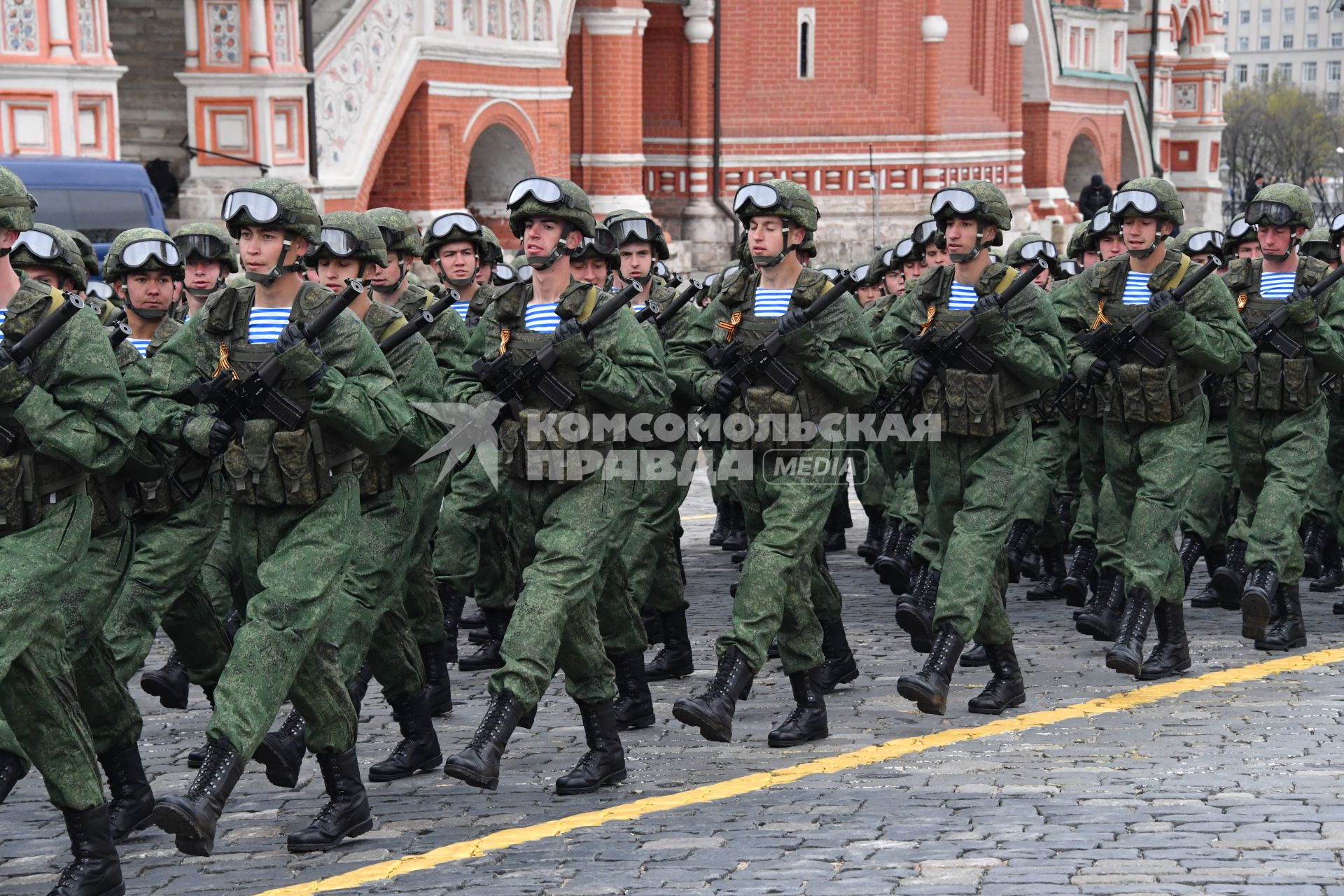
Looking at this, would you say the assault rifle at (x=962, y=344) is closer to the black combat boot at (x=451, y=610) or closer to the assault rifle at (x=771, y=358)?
the assault rifle at (x=771, y=358)

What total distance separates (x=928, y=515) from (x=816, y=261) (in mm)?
20189

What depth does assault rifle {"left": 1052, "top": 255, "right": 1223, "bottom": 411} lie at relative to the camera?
360 inches

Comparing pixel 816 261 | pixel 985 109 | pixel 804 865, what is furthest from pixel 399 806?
pixel 985 109

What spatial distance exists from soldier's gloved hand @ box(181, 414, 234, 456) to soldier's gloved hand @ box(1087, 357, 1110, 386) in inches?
169

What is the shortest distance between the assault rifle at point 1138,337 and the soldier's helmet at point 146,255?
4142 mm

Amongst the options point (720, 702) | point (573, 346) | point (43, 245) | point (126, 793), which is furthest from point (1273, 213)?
point (126, 793)

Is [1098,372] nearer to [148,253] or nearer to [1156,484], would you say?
[1156,484]

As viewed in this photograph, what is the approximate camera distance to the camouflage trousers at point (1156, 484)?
8992 millimetres

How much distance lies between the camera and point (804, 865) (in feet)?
20.9

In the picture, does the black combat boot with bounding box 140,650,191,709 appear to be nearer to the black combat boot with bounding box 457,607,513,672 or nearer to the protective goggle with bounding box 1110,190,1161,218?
the black combat boot with bounding box 457,607,513,672

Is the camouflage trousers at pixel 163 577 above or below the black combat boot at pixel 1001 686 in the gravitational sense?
above

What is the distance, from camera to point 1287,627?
9.87 metres

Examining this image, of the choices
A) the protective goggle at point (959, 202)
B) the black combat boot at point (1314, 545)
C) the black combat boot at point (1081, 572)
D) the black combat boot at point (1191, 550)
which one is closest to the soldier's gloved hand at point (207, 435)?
the protective goggle at point (959, 202)

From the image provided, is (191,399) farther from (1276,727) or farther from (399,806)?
(1276,727)
